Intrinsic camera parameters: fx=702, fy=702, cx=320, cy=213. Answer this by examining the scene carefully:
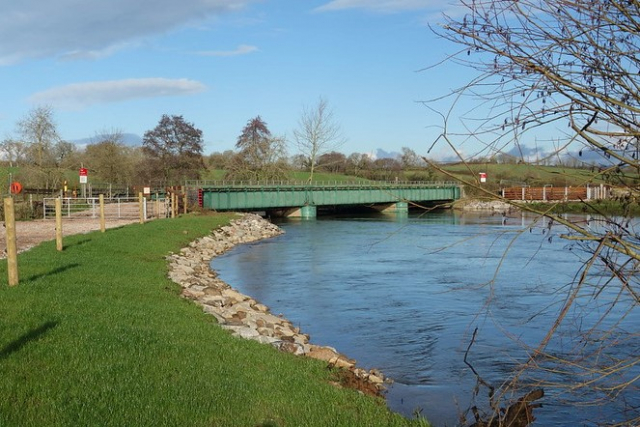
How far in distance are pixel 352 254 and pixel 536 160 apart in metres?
24.3

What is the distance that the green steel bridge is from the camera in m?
51.5

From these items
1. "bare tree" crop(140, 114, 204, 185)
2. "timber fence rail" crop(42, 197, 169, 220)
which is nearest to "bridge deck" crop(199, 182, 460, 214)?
"timber fence rail" crop(42, 197, 169, 220)

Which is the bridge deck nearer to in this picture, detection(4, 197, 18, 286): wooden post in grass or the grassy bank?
detection(4, 197, 18, 286): wooden post in grass

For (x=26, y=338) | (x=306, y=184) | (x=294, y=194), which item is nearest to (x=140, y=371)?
(x=26, y=338)

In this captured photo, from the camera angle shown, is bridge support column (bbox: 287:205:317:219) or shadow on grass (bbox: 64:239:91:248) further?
bridge support column (bbox: 287:205:317:219)

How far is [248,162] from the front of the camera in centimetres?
7456

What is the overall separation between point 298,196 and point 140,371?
168ft

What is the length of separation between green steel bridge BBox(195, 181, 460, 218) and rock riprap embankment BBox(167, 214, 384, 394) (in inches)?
930

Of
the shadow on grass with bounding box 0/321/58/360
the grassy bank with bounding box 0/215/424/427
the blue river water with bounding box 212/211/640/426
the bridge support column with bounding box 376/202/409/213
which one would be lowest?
the blue river water with bounding box 212/211/640/426

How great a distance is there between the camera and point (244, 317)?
13875mm

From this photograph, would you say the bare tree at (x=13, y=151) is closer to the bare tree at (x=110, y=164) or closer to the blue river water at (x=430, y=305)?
the bare tree at (x=110, y=164)

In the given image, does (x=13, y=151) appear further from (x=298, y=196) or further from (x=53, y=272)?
(x=53, y=272)

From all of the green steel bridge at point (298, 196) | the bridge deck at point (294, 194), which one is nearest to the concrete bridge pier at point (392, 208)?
the green steel bridge at point (298, 196)

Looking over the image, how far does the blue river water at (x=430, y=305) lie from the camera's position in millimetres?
9148
